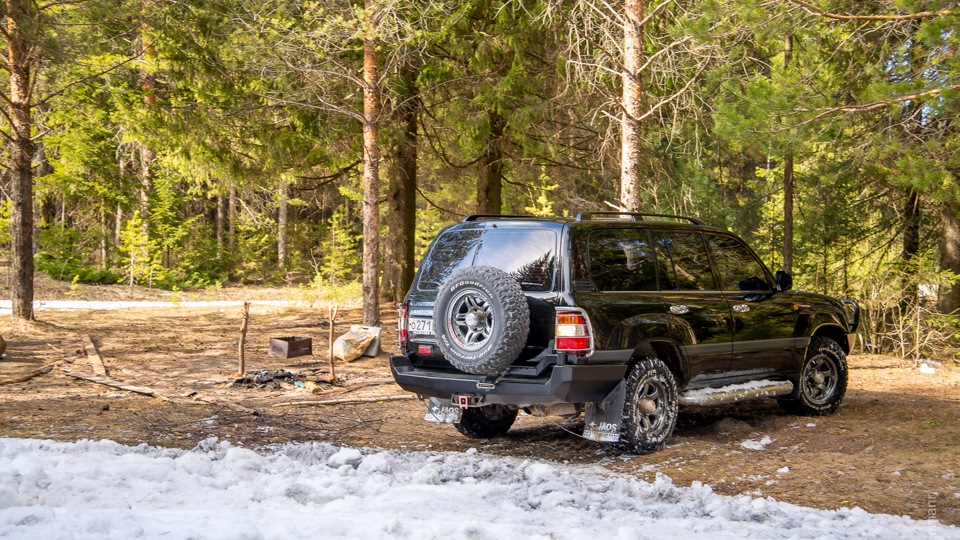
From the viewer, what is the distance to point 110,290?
21562 mm

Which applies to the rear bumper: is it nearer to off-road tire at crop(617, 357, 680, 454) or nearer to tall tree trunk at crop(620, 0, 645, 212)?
off-road tire at crop(617, 357, 680, 454)

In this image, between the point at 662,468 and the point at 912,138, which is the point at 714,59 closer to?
the point at 912,138

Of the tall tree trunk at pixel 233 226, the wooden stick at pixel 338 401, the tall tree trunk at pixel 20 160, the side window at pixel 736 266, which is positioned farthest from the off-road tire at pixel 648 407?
the tall tree trunk at pixel 233 226

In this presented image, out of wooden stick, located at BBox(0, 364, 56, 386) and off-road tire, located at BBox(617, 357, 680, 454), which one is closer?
off-road tire, located at BBox(617, 357, 680, 454)

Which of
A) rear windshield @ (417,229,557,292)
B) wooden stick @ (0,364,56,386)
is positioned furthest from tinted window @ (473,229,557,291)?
wooden stick @ (0,364,56,386)

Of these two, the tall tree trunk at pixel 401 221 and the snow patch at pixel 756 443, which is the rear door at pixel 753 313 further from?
the tall tree trunk at pixel 401 221

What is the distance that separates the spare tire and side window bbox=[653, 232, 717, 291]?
1.69 metres

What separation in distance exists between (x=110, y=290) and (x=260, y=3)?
11.0 m

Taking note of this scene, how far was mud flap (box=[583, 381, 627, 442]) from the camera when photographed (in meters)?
6.46

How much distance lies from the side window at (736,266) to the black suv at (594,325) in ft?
0.05

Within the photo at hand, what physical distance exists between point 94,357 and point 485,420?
23.4 ft

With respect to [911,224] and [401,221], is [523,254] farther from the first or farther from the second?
[911,224]

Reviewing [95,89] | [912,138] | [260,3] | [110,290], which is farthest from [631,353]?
[110,290]

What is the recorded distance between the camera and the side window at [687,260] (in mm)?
7273
